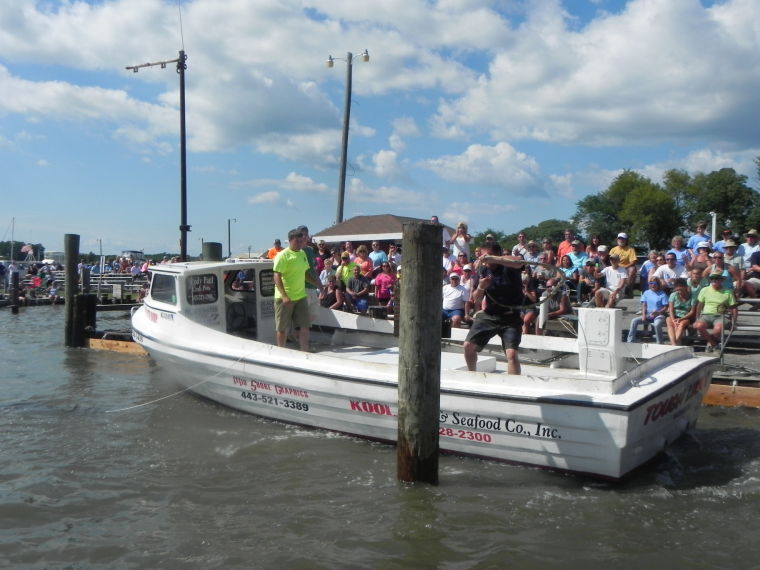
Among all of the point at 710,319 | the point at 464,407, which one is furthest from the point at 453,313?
the point at 464,407

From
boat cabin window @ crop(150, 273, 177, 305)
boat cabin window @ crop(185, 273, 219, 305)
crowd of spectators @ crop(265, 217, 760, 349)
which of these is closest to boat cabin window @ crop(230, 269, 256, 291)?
boat cabin window @ crop(185, 273, 219, 305)

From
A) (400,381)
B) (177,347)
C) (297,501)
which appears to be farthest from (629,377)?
(177,347)

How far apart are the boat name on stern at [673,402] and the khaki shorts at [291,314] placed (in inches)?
166

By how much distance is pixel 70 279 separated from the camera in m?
15.5

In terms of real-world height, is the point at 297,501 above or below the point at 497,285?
below

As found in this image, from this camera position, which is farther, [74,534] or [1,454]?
[1,454]

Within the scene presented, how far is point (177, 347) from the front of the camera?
8.60 metres

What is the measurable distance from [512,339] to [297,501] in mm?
Result: 2511

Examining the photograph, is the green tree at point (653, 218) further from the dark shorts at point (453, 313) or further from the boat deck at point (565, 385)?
the boat deck at point (565, 385)

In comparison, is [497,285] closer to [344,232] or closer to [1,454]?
[1,454]

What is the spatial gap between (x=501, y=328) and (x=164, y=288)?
4.78 metres

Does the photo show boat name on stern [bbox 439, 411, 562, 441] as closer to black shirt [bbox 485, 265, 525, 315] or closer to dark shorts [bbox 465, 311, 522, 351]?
dark shorts [bbox 465, 311, 522, 351]

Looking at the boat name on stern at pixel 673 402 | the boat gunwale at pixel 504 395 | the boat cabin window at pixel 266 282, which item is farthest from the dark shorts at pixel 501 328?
the boat cabin window at pixel 266 282

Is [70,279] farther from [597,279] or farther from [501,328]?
[501,328]
